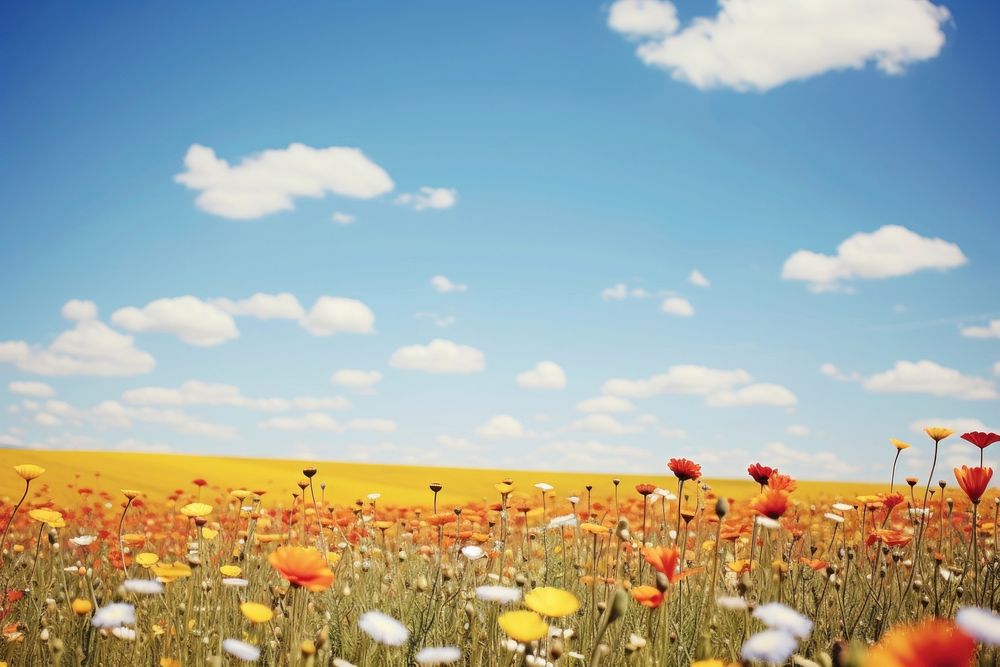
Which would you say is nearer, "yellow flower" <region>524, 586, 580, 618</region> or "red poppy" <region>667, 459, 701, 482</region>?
"yellow flower" <region>524, 586, 580, 618</region>

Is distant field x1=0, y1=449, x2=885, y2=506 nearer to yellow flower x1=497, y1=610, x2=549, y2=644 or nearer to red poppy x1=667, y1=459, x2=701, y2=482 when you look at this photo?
red poppy x1=667, y1=459, x2=701, y2=482

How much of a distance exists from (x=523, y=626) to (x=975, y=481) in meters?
2.39

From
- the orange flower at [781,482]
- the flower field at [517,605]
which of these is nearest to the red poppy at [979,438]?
the flower field at [517,605]

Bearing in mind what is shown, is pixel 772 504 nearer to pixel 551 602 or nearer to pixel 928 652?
pixel 551 602

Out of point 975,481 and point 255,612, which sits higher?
point 975,481

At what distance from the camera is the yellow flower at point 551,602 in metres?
2.00

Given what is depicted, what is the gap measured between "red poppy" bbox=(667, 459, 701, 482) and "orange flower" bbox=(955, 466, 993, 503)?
114 cm

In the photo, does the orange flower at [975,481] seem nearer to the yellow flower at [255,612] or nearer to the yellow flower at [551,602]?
the yellow flower at [551,602]

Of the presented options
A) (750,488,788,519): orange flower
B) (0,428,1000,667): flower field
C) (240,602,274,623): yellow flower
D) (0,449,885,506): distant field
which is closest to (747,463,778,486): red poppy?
(0,428,1000,667): flower field

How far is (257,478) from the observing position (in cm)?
2291

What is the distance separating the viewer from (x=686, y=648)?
337 centimetres

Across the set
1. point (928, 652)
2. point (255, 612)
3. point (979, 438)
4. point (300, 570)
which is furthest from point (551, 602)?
point (979, 438)

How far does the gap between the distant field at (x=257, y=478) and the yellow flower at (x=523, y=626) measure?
1340 cm

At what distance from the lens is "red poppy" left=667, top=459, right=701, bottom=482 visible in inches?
131
